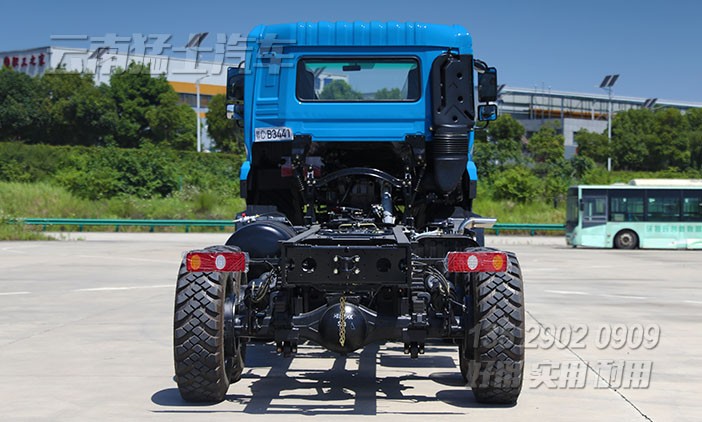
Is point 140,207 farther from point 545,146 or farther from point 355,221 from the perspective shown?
point 545,146

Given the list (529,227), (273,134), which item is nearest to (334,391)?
(273,134)

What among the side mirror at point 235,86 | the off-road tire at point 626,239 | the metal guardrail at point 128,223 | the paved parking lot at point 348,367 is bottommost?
the paved parking lot at point 348,367

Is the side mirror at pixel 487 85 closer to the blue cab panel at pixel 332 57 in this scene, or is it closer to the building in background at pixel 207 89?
the blue cab panel at pixel 332 57

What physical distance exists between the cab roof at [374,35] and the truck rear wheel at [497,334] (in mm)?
3071

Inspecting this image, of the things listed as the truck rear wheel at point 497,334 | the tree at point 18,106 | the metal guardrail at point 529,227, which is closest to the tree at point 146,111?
the tree at point 18,106

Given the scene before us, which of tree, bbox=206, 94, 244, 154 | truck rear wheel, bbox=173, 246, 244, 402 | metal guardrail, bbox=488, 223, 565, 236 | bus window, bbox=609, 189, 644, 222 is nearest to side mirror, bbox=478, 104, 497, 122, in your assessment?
truck rear wheel, bbox=173, 246, 244, 402

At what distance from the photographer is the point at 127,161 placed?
162 ft

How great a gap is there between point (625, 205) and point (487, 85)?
26802 millimetres

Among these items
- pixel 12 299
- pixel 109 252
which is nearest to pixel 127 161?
pixel 109 252

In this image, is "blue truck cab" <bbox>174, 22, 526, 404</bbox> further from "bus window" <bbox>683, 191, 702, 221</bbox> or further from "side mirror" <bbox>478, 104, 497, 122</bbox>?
"bus window" <bbox>683, 191, 702, 221</bbox>

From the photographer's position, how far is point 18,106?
73.8 meters

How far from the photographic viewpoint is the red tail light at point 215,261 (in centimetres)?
708

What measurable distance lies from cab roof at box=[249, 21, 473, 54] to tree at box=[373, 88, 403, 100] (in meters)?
0.44

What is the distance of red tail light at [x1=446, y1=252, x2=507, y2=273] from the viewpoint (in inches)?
275
